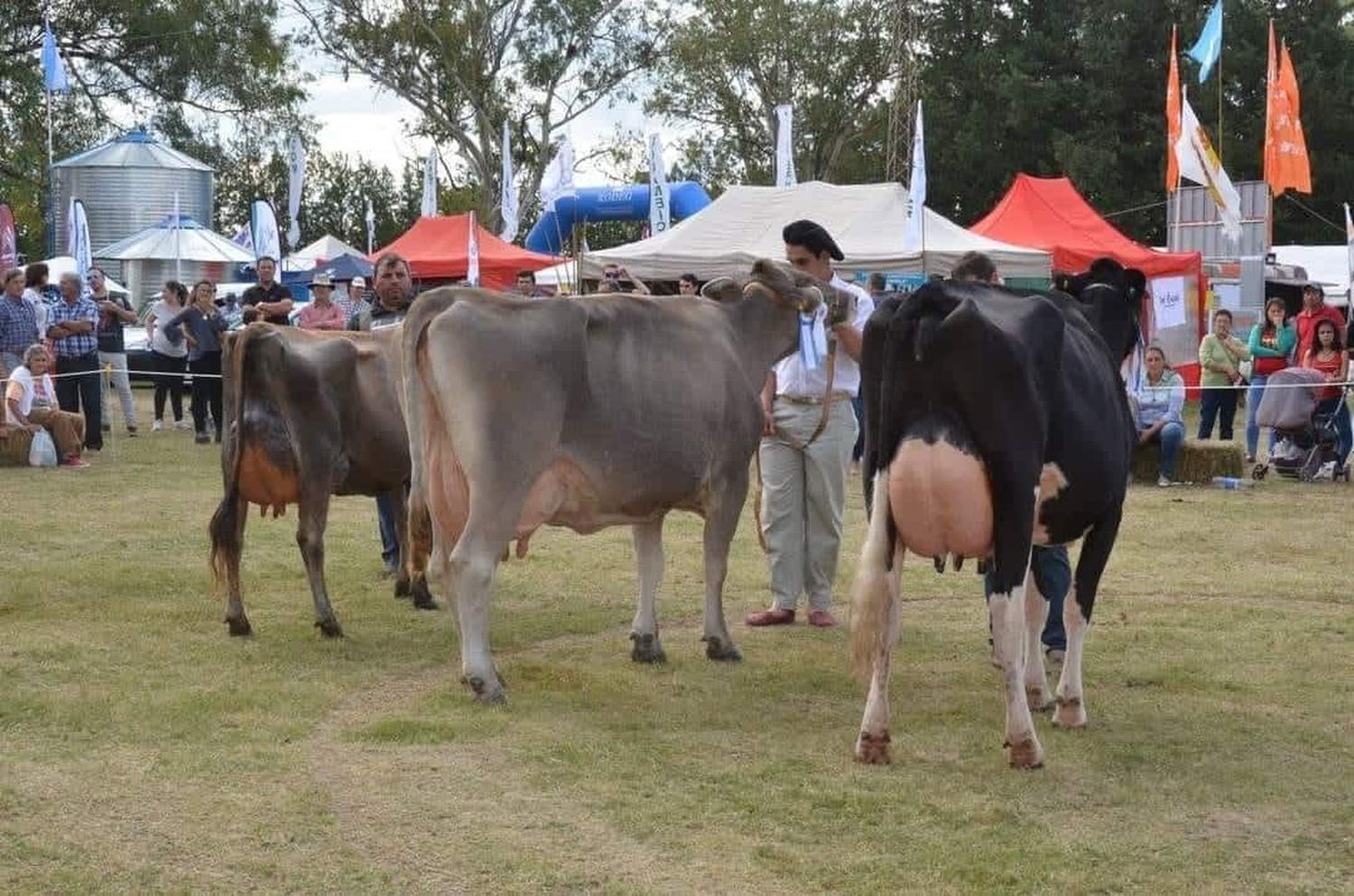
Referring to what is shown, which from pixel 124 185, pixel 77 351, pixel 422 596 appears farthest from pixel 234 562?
pixel 124 185

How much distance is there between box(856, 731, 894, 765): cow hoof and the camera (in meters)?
6.34

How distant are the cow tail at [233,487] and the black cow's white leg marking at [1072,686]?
14.2 feet

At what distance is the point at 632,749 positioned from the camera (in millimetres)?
6578

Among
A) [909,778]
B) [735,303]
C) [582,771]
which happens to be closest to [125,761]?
[582,771]

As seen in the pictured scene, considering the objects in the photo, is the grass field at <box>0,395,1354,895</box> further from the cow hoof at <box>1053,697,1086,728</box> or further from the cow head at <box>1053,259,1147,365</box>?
the cow head at <box>1053,259,1147,365</box>

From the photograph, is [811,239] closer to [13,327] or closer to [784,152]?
[13,327]

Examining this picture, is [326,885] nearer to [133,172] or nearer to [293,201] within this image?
[293,201]

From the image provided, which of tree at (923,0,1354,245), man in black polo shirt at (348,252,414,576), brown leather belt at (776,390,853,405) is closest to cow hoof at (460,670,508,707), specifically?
brown leather belt at (776,390,853,405)

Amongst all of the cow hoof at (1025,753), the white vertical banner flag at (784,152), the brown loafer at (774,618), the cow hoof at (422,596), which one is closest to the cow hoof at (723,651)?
the brown loafer at (774,618)

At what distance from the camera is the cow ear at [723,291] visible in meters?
8.51

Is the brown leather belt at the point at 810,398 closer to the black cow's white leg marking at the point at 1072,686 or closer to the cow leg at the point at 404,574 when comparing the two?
the cow leg at the point at 404,574

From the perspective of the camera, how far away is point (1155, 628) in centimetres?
921

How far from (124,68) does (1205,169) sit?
30.6 m

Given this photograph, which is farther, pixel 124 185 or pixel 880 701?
pixel 124 185
